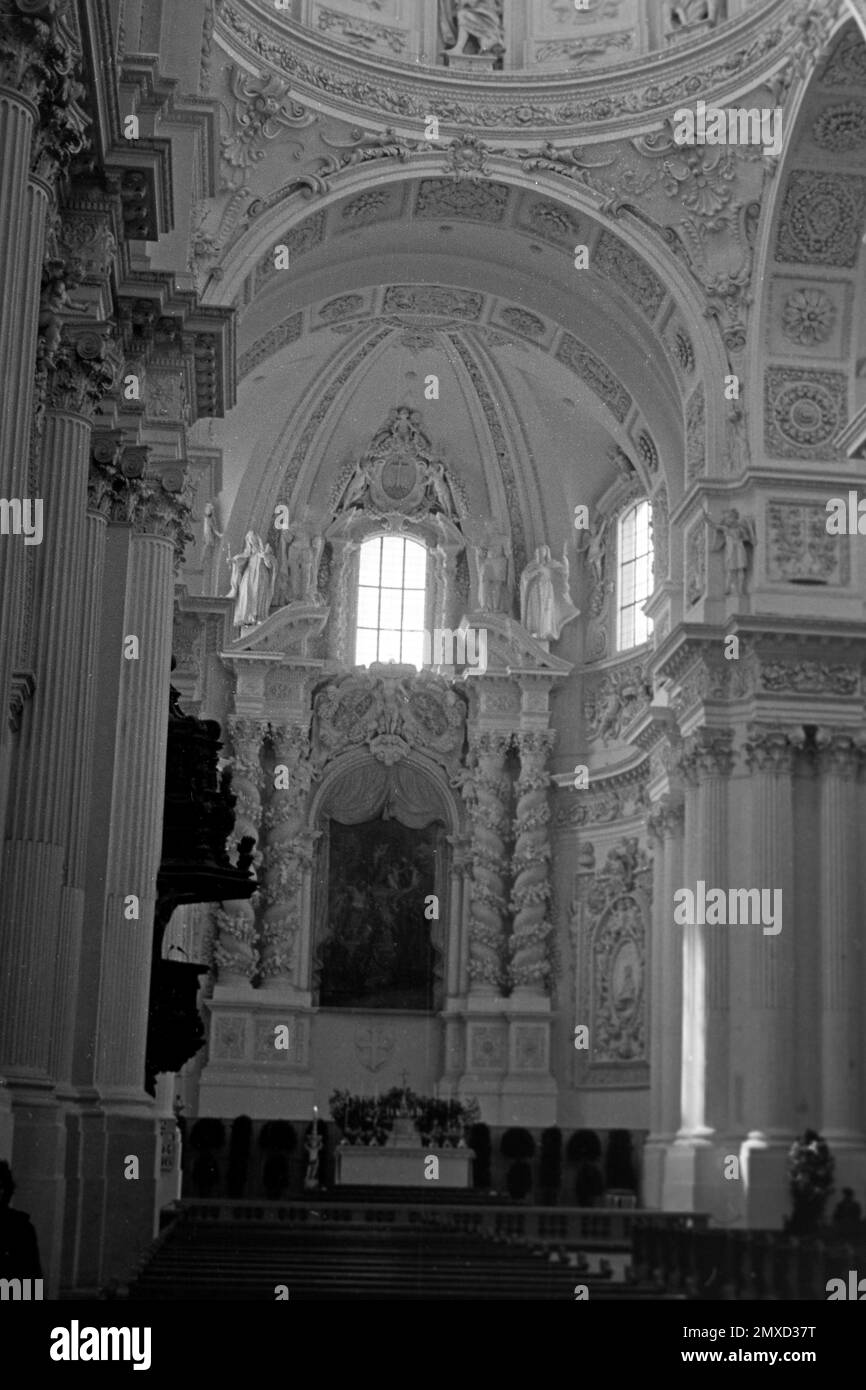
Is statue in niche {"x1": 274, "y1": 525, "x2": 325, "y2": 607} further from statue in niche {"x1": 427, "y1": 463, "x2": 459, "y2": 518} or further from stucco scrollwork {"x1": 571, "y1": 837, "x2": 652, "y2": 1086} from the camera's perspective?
stucco scrollwork {"x1": 571, "y1": 837, "x2": 652, "y2": 1086}

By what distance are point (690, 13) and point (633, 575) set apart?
37.0 feet

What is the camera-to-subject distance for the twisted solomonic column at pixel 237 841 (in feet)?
106

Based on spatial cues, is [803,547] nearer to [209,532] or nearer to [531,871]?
[531,871]

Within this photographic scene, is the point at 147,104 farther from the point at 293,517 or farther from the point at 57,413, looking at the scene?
the point at 293,517

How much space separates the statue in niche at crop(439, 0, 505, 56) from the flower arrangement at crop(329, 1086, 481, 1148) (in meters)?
15.8

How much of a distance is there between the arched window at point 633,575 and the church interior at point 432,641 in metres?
0.12

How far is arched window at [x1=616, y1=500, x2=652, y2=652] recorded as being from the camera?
109 feet

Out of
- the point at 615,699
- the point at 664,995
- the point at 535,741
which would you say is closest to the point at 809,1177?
the point at 664,995

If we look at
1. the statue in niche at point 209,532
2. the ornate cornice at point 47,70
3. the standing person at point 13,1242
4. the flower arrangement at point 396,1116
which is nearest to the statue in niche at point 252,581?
the statue in niche at point 209,532

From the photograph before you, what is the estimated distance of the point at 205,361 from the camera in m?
17.7

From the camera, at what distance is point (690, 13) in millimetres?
25047

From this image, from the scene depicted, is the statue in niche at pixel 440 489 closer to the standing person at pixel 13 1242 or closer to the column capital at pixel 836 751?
the column capital at pixel 836 751

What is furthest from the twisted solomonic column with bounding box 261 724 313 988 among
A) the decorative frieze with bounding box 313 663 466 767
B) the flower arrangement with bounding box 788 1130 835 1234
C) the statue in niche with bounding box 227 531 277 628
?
the flower arrangement with bounding box 788 1130 835 1234
